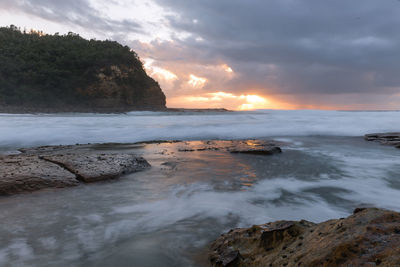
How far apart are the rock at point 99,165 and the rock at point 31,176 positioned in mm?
147

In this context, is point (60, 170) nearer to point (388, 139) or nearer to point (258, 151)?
point (258, 151)

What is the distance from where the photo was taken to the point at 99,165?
4172 millimetres

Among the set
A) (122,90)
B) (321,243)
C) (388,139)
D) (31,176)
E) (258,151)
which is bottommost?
(31,176)

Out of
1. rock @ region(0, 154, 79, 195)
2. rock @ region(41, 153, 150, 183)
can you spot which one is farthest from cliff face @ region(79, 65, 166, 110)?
rock @ region(0, 154, 79, 195)

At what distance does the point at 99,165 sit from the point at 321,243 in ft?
11.9

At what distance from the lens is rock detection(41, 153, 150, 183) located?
3.79 metres

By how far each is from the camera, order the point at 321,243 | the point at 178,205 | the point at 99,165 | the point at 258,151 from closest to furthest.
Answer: the point at 321,243
the point at 178,205
the point at 99,165
the point at 258,151

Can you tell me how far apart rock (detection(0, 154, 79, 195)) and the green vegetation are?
36576 mm

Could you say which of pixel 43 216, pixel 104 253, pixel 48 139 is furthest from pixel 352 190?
pixel 48 139

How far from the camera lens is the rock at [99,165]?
379 cm

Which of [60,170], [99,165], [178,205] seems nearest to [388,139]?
[178,205]

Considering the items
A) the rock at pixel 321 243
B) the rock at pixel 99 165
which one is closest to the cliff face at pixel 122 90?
the rock at pixel 99 165

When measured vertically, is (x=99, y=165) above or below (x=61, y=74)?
below

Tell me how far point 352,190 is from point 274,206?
1508 mm
